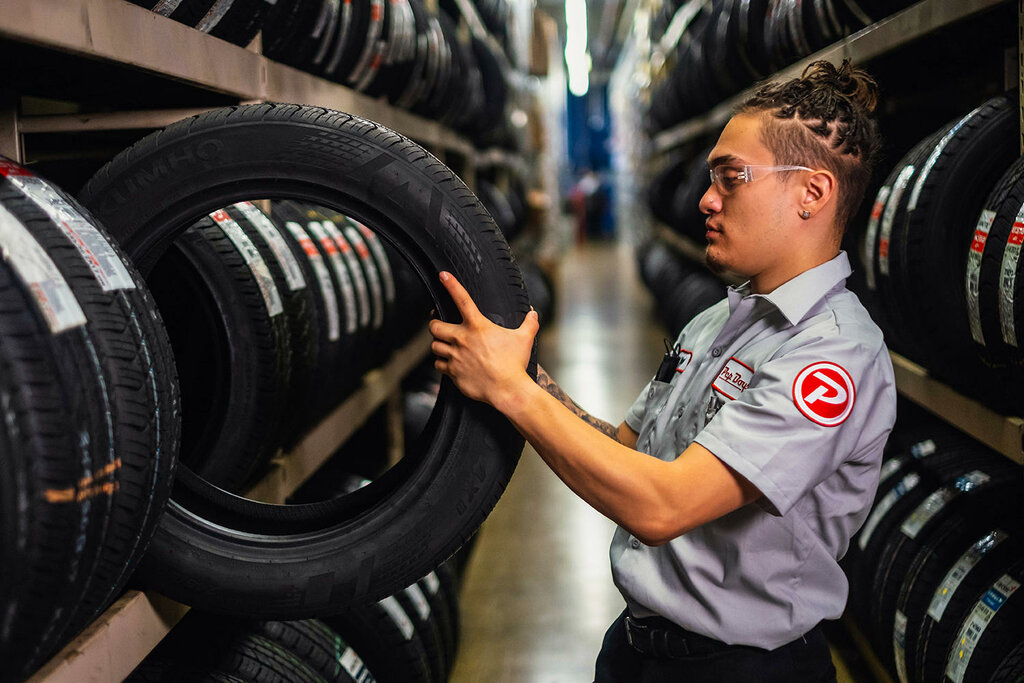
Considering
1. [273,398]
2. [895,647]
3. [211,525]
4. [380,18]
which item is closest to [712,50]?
[380,18]

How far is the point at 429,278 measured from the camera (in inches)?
45.5

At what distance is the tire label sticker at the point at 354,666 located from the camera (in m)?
1.60

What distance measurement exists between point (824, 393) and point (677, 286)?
480 cm

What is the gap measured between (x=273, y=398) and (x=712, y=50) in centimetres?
326

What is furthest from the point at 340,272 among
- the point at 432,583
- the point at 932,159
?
the point at 932,159

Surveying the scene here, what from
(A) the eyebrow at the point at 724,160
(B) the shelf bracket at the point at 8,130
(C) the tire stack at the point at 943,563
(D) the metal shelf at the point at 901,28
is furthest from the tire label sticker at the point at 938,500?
(B) the shelf bracket at the point at 8,130

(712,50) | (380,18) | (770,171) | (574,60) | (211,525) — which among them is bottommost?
(211,525)

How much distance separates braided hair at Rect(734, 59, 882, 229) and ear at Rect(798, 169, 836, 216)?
0.02m

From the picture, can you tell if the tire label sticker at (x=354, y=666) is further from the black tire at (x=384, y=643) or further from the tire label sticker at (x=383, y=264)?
the tire label sticker at (x=383, y=264)

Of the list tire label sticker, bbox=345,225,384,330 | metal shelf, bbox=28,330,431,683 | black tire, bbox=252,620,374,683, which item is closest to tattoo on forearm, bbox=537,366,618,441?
metal shelf, bbox=28,330,431,683

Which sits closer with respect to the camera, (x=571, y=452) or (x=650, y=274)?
(x=571, y=452)

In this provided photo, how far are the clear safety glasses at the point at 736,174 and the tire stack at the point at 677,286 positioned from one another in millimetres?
1996

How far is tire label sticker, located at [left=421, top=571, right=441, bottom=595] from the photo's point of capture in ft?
6.81

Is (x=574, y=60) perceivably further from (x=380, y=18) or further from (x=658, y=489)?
(x=658, y=489)
